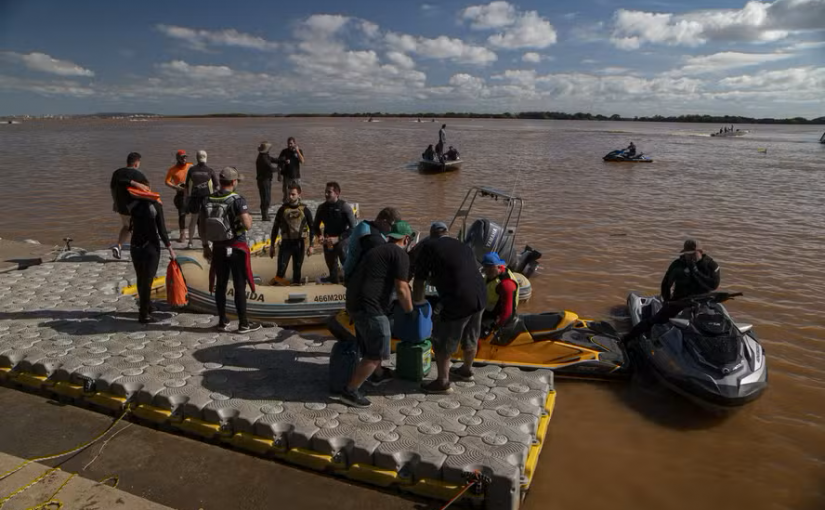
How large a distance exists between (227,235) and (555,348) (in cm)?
354

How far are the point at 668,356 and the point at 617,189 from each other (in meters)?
16.0

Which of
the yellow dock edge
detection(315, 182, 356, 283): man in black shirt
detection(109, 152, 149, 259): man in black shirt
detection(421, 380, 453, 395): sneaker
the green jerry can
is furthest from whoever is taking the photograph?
detection(315, 182, 356, 283): man in black shirt

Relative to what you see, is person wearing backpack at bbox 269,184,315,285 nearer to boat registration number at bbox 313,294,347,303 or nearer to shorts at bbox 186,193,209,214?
boat registration number at bbox 313,294,347,303

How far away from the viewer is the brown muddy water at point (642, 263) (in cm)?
424

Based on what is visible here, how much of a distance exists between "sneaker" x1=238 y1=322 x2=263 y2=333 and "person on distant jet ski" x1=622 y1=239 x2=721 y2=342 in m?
4.45

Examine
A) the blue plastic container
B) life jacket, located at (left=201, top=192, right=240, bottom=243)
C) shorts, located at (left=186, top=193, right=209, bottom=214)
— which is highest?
life jacket, located at (left=201, top=192, right=240, bottom=243)

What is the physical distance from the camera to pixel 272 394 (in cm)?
434

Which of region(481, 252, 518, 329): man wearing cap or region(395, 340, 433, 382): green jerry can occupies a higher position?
region(481, 252, 518, 329): man wearing cap

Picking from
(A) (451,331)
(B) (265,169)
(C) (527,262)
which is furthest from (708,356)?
(B) (265,169)

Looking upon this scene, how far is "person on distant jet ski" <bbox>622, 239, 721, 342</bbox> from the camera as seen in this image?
570 centimetres

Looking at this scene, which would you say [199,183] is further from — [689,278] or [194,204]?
[689,278]

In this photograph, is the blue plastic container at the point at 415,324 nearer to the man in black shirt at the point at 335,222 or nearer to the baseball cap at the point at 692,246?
the man in black shirt at the point at 335,222

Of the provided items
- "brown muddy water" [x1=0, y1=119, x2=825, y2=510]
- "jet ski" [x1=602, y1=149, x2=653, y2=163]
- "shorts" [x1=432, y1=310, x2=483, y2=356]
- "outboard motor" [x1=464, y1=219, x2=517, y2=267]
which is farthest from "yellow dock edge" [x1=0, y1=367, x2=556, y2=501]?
"jet ski" [x1=602, y1=149, x2=653, y2=163]

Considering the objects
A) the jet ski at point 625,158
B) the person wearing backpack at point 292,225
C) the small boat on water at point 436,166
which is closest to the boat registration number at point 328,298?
the person wearing backpack at point 292,225
